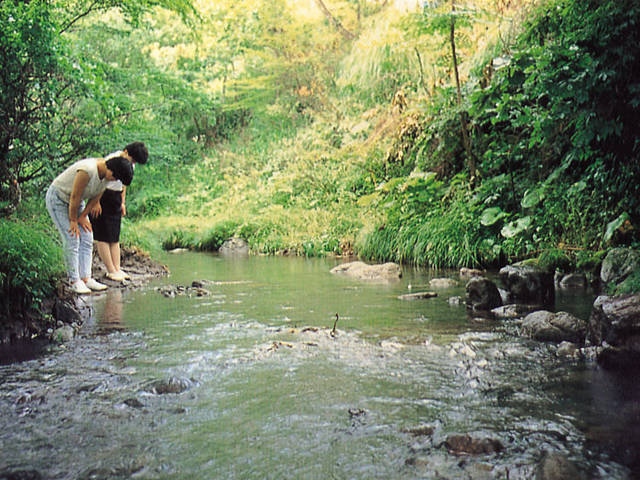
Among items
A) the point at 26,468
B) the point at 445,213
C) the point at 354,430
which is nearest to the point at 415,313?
the point at 354,430

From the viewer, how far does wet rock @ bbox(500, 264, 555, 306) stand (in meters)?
5.59

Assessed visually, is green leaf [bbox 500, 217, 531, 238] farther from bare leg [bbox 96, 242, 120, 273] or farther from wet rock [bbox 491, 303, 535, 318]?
bare leg [bbox 96, 242, 120, 273]

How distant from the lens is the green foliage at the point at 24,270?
397cm

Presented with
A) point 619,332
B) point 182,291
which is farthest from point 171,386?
point 182,291

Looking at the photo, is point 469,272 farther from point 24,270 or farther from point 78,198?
point 24,270

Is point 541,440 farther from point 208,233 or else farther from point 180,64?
point 180,64

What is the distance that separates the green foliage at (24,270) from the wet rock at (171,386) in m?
1.53

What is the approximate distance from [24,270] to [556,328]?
137 inches

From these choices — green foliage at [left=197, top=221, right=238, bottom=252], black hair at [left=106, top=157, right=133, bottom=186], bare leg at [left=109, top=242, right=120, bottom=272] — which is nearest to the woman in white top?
black hair at [left=106, top=157, right=133, bottom=186]

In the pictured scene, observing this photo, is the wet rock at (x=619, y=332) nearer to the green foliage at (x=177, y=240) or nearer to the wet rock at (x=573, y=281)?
the wet rock at (x=573, y=281)

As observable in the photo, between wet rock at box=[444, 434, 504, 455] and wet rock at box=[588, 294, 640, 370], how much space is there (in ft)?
4.48

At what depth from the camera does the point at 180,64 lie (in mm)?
25047

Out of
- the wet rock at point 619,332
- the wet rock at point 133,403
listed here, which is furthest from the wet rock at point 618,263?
the wet rock at point 133,403

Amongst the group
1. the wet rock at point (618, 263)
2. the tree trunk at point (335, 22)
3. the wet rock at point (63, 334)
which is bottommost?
the wet rock at point (63, 334)
